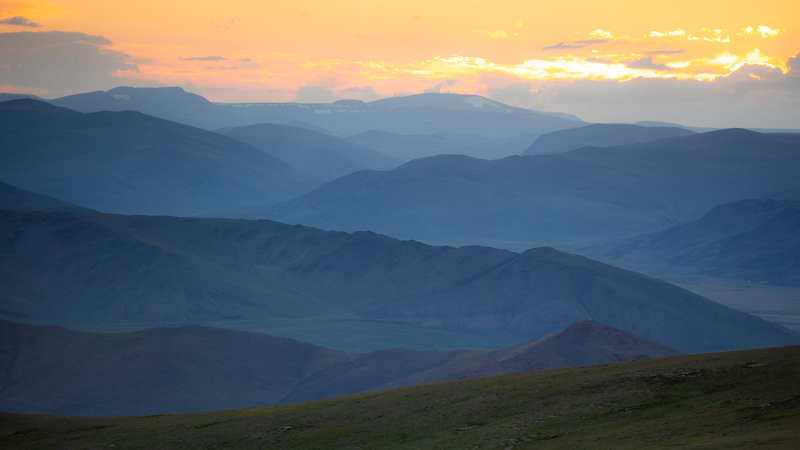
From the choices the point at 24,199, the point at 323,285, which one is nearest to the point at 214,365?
the point at 323,285

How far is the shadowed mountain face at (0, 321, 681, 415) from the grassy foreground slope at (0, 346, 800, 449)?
94.9ft

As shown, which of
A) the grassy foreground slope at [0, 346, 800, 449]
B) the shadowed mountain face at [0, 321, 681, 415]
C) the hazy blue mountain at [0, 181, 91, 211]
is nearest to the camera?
the grassy foreground slope at [0, 346, 800, 449]

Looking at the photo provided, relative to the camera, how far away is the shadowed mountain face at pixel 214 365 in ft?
232

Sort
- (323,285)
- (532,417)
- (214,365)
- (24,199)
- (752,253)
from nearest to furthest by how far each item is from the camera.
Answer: (532,417) < (214,365) < (323,285) < (752,253) < (24,199)

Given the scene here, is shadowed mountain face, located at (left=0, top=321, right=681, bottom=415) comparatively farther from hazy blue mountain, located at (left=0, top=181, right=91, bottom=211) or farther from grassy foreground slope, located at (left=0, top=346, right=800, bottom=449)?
hazy blue mountain, located at (left=0, top=181, right=91, bottom=211)

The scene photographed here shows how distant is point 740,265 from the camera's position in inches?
6954

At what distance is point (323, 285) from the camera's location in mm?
145000

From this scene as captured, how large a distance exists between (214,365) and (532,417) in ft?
194

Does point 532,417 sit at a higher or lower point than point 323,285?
higher

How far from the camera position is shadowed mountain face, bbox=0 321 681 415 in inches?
2785

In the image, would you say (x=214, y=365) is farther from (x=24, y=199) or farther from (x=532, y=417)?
(x=24, y=199)

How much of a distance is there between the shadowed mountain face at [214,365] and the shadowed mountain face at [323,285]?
27.5 m

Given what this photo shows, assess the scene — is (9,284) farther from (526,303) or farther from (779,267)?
(779,267)

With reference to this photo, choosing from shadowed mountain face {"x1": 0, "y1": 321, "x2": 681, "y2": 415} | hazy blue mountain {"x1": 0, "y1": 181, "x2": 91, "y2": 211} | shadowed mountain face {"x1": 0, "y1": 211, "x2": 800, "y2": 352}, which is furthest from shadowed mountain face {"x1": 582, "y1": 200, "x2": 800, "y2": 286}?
hazy blue mountain {"x1": 0, "y1": 181, "x2": 91, "y2": 211}
